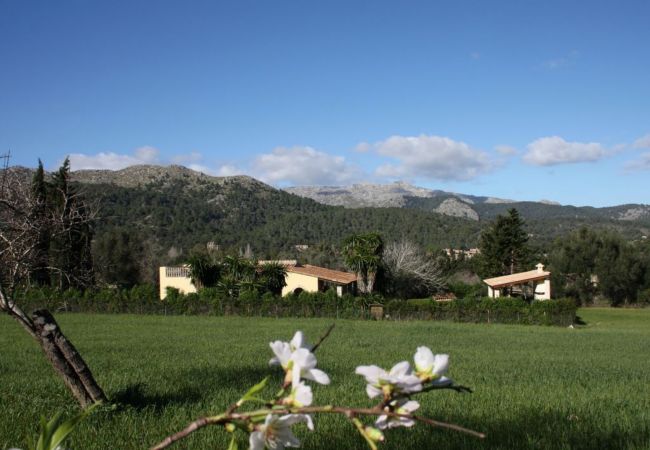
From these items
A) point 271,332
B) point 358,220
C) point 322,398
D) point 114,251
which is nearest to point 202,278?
point 271,332

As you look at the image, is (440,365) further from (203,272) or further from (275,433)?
(203,272)

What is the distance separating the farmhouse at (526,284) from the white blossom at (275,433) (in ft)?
139

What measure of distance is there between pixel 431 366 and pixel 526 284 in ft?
148

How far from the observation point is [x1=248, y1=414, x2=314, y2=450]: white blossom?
134 centimetres

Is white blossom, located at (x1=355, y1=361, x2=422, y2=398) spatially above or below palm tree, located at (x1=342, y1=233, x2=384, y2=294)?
above

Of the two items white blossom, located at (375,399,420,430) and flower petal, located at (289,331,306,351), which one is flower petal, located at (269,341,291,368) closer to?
flower petal, located at (289,331,306,351)

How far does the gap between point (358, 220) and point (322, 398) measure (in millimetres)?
114406

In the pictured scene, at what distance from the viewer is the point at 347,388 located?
8508mm

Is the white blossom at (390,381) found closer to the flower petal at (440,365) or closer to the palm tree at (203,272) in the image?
the flower petal at (440,365)

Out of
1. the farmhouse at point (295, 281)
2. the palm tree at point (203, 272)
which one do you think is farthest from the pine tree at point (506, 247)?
the palm tree at point (203, 272)

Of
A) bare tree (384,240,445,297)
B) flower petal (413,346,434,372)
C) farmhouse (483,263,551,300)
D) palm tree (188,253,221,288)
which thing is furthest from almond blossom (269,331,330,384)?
bare tree (384,240,445,297)

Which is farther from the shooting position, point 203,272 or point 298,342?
point 203,272

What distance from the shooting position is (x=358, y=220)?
399 feet

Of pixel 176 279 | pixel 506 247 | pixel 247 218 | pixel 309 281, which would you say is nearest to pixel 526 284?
pixel 506 247
